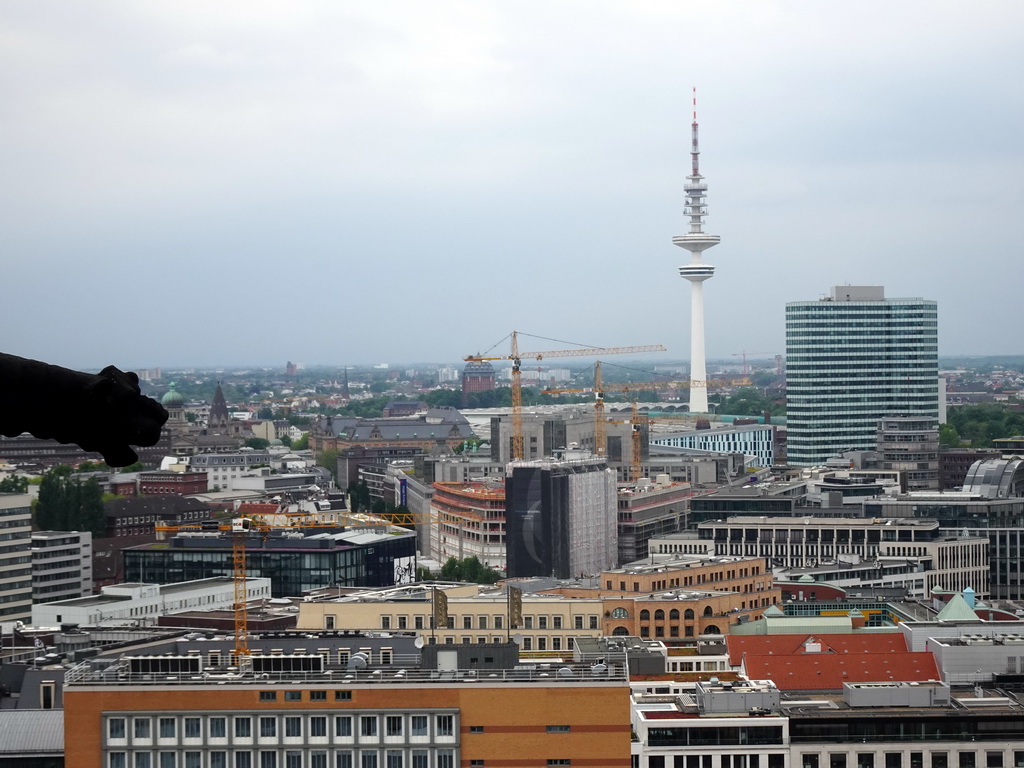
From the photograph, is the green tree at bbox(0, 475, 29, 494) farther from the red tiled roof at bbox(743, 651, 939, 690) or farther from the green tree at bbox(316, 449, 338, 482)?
the red tiled roof at bbox(743, 651, 939, 690)

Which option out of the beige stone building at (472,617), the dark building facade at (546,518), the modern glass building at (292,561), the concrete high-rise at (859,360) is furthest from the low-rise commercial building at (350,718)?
the concrete high-rise at (859,360)

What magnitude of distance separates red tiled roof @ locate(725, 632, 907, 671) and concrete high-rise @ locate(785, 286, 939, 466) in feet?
302

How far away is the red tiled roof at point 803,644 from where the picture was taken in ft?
169

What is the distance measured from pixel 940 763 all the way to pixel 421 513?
78.4m

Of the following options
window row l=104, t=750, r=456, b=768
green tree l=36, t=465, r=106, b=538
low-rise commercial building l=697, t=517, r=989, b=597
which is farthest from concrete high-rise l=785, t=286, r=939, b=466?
window row l=104, t=750, r=456, b=768

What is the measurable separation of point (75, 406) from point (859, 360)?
143244 millimetres

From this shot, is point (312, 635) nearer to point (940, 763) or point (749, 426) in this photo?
point (940, 763)

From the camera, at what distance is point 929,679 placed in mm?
47750

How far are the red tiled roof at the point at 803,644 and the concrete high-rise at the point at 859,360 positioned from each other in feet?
302

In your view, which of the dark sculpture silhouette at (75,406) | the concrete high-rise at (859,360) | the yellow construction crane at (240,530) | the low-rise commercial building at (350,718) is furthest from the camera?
the concrete high-rise at (859,360)

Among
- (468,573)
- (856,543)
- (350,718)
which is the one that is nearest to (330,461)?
(468,573)

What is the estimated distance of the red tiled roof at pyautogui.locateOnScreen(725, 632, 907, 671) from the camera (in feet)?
169

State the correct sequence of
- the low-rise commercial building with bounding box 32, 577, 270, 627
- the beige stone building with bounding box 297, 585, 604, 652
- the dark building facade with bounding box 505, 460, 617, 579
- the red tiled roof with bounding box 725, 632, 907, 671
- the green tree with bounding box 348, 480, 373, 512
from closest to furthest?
1. the red tiled roof with bounding box 725, 632, 907, 671
2. the beige stone building with bounding box 297, 585, 604, 652
3. the low-rise commercial building with bounding box 32, 577, 270, 627
4. the dark building facade with bounding box 505, 460, 617, 579
5. the green tree with bounding box 348, 480, 373, 512

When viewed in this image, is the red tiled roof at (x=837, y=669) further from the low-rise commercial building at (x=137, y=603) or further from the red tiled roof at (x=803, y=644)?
the low-rise commercial building at (x=137, y=603)
